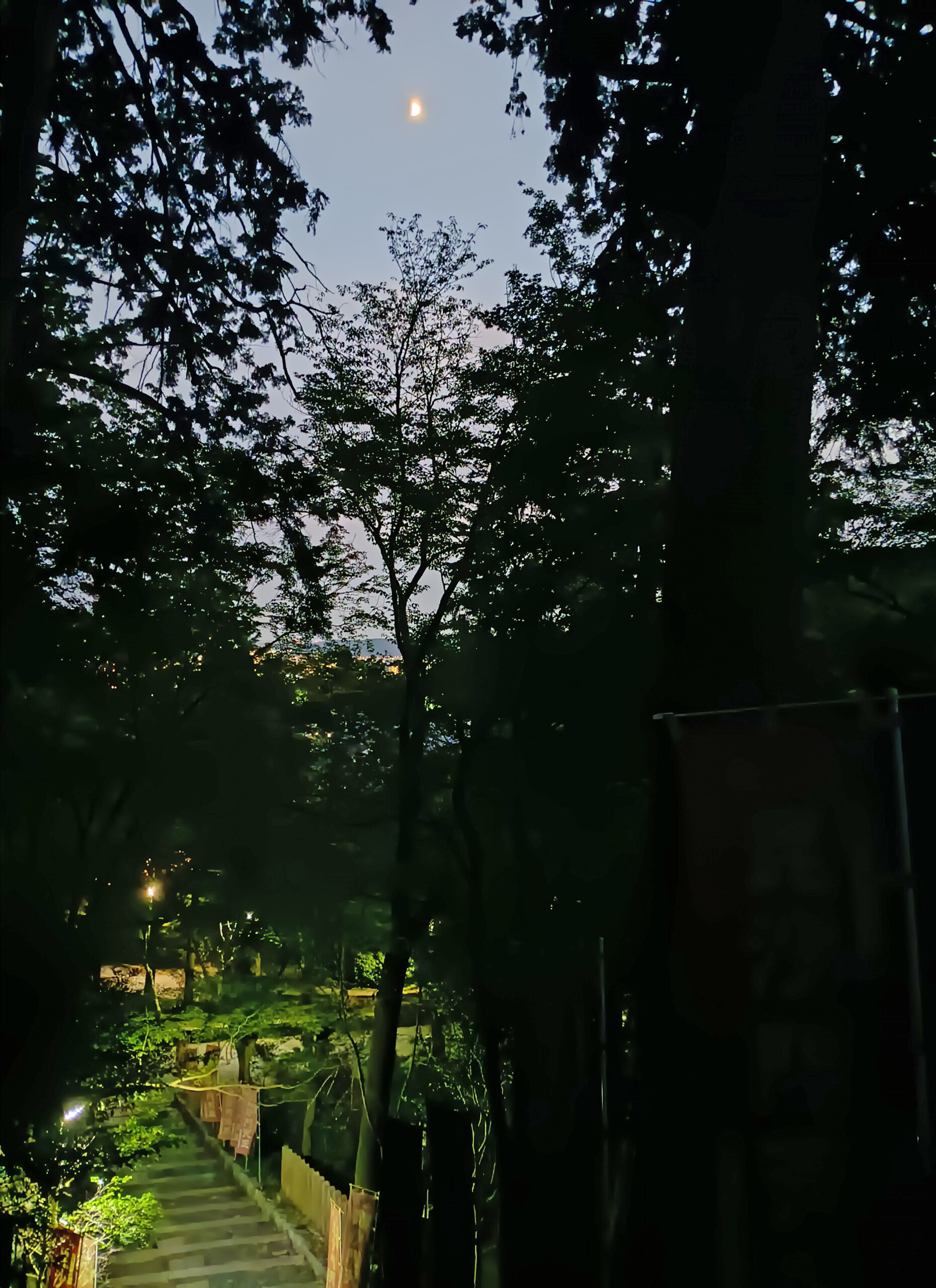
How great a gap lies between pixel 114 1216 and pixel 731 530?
1247 centimetres

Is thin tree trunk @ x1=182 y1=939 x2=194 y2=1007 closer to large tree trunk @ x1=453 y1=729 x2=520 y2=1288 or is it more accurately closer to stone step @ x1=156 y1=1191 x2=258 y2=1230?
stone step @ x1=156 y1=1191 x2=258 y2=1230

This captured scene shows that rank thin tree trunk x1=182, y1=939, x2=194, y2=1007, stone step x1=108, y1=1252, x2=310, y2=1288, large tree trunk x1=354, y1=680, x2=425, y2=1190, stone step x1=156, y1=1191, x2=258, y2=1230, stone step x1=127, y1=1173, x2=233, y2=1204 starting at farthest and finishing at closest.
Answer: stone step x1=127, y1=1173, x2=233, y2=1204, stone step x1=156, y1=1191, x2=258, y2=1230, stone step x1=108, y1=1252, x2=310, y2=1288, thin tree trunk x1=182, y1=939, x2=194, y2=1007, large tree trunk x1=354, y1=680, x2=425, y2=1190

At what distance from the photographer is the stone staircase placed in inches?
658

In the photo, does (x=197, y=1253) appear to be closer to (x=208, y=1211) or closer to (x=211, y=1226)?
(x=211, y=1226)

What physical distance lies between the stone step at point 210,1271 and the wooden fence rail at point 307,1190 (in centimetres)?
79

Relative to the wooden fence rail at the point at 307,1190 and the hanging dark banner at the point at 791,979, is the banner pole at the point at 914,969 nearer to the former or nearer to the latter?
the hanging dark banner at the point at 791,979

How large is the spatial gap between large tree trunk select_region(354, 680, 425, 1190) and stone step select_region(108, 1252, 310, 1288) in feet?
21.1

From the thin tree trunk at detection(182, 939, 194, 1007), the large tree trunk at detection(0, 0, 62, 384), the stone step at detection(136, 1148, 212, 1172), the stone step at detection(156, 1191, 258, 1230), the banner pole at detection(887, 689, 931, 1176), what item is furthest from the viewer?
the stone step at detection(136, 1148, 212, 1172)

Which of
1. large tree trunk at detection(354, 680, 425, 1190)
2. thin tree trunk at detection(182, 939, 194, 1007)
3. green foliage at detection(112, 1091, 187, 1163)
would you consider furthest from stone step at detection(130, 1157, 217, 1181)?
large tree trunk at detection(354, 680, 425, 1190)

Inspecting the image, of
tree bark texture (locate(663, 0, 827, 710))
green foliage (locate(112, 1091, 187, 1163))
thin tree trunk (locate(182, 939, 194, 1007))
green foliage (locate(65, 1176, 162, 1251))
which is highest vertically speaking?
tree bark texture (locate(663, 0, 827, 710))

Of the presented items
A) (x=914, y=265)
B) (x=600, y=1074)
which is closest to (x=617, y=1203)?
(x=600, y=1074)

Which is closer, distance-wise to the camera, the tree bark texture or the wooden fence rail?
the tree bark texture

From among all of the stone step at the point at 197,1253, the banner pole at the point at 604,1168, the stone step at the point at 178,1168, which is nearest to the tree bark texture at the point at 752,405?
the banner pole at the point at 604,1168

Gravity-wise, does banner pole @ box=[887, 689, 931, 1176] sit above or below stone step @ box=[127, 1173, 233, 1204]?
above
